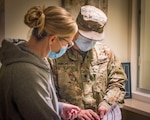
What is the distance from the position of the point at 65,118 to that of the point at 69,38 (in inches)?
20.9

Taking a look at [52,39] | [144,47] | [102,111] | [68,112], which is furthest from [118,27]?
[52,39]

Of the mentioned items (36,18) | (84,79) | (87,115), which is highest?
(36,18)

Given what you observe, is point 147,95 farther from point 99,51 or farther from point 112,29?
point 99,51

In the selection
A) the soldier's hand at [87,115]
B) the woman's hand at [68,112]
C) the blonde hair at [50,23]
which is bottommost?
the soldier's hand at [87,115]

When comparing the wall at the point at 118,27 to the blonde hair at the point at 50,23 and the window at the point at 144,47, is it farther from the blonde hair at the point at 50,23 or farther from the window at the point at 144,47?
the blonde hair at the point at 50,23

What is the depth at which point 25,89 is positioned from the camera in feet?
3.69

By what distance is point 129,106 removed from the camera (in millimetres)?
2371

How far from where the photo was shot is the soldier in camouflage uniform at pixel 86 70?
1.77 meters

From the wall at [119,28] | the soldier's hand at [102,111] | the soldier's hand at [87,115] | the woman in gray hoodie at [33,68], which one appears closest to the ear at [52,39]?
the woman in gray hoodie at [33,68]

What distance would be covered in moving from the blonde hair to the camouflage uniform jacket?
538mm

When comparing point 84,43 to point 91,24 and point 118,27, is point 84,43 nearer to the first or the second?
point 91,24

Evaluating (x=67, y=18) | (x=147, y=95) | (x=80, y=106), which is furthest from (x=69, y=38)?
(x=147, y=95)

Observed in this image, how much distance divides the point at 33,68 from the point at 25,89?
0.34 ft

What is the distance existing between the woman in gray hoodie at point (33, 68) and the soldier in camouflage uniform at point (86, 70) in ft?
1.47
